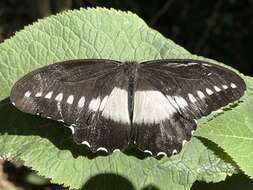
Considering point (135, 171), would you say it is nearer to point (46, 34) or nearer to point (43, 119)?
point (43, 119)

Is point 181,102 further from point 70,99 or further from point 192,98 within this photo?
point 70,99

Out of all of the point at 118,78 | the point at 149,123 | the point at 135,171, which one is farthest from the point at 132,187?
the point at 118,78

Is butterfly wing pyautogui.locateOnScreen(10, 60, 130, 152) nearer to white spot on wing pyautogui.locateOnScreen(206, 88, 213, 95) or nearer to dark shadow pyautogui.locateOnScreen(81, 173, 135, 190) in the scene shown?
dark shadow pyautogui.locateOnScreen(81, 173, 135, 190)

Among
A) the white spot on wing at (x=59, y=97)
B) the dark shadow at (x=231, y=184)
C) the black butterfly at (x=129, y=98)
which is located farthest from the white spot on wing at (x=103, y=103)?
the dark shadow at (x=231, y=184)

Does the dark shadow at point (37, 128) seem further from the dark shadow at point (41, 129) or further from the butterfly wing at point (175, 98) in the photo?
the butterfly wing at point (175, 98)

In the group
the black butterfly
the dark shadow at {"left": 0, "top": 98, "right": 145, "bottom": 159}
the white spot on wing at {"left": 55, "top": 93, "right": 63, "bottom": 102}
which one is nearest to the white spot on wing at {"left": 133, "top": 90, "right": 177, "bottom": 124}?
the black butterfly
